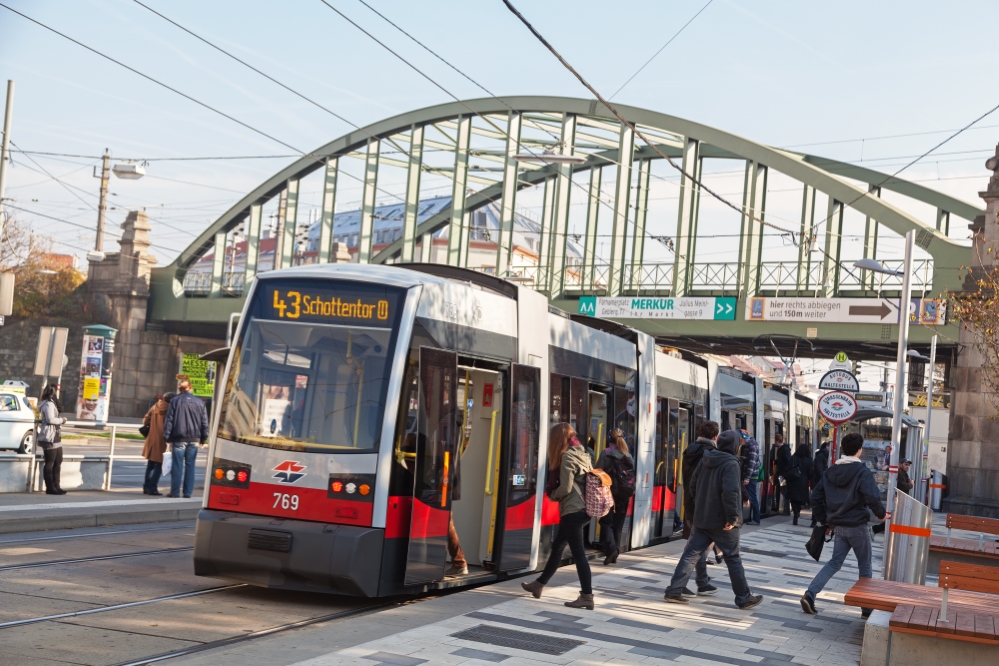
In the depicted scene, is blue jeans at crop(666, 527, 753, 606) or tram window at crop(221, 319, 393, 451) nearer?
tram window at crop(221, 319, 393, 451)

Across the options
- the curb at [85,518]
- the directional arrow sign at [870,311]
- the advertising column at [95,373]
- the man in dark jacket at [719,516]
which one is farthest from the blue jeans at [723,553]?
the advertising column at [95,373]

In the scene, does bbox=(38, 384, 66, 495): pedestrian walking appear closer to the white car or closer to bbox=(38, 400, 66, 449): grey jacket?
bbox=(38, 400, 66, 449): grey jacket

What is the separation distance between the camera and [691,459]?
12891 mm

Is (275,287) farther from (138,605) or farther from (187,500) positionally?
(187,500)

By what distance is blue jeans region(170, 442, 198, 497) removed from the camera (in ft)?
56.9

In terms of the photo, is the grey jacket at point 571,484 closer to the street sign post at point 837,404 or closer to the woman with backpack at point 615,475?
the woman with backpack at point 615,475

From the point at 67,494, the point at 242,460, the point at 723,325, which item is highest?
the point at 723,325

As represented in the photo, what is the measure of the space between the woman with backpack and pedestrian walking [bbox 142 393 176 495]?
7.31 metres

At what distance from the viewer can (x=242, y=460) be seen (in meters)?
9.33

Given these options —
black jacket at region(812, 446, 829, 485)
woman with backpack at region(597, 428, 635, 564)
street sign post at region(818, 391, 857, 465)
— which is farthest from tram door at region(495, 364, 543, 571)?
black jacket at region(812, 446, 829, 485)

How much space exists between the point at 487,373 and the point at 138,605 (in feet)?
12.9

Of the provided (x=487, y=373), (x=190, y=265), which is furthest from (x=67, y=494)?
(x=190, y=265)

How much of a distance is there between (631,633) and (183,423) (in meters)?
9.86

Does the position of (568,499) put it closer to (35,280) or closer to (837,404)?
(837,404)
